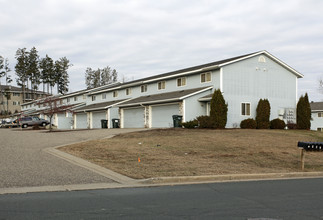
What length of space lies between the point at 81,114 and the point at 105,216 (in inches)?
1753

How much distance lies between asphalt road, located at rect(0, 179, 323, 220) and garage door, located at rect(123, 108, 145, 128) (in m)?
27.6

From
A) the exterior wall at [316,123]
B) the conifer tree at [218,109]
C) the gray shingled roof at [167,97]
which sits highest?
the gray shingled roof at [167,97]

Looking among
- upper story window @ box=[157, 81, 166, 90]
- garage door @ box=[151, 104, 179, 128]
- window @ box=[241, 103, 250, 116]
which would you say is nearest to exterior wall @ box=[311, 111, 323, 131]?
window @ box=[241, 103, 250, 116]

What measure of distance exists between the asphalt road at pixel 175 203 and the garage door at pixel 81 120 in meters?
40.4

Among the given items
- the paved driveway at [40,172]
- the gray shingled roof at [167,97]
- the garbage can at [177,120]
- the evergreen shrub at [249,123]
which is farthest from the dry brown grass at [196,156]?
the gray shingled roof at [167,97]

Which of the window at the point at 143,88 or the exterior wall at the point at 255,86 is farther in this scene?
the window at the point at 143,88

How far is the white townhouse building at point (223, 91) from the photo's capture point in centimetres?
3152

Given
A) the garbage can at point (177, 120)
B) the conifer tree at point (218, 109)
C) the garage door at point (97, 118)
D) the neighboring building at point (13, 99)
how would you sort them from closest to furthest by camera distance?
the conifer tree at point (218, 109)
the garbage can at point (177, 120)
the garage door at point (97, 118)
the neighboring building at point (13, 99)

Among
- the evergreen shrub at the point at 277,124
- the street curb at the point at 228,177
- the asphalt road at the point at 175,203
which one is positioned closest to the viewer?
the asphalt road at the point at 175,203

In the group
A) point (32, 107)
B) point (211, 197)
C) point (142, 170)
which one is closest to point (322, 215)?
point (211, 197)

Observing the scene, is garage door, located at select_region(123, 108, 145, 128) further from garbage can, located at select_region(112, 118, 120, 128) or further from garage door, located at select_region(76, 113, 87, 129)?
garage door, located at select_region(76, 113, 87, 129)

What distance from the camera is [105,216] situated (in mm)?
6258

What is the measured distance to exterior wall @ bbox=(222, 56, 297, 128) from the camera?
104 ft

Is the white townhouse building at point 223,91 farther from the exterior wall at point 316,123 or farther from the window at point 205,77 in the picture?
the exterior wall at point 316,123
